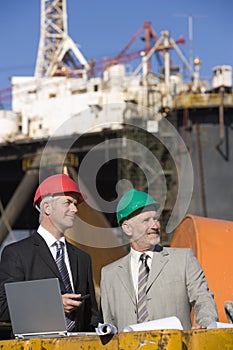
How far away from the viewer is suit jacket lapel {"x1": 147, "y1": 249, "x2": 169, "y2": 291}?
18.6 feet

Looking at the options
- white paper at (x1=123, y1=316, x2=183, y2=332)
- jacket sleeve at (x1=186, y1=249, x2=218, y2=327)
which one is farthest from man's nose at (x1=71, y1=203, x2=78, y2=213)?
white paper at (x1=123, y1=316, x2=183, y2=332)

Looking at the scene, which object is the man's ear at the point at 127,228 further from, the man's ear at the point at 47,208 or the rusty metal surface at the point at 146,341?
the rusty metal surface at the point at 146,341

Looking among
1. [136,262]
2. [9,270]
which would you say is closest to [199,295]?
[136,262]

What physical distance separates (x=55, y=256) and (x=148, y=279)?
833 millimetres

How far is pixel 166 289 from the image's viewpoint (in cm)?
566

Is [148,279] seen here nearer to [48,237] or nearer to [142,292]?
[142,292]

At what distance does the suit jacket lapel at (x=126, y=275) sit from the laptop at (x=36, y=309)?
773 mm

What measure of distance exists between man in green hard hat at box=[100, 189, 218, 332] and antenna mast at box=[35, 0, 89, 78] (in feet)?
134

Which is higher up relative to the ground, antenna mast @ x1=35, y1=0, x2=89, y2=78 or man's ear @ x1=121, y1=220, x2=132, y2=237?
antenna mast @ x1=35, y1=0, x2=89, y2=78

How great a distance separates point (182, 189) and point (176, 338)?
2806 centimetres

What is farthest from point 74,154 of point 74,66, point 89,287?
point 89,287

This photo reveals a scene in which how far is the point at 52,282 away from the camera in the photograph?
489 centimetres

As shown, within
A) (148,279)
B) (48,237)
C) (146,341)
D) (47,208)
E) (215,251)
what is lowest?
(215,251)

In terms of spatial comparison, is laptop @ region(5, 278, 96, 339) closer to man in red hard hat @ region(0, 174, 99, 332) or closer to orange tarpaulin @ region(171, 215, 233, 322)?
man in red hard hat @ region(0, 174, 99, 332)
